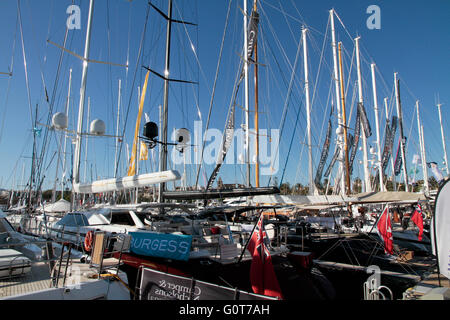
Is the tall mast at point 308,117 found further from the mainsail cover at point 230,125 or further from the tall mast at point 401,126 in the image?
the tall mast at point 401,126

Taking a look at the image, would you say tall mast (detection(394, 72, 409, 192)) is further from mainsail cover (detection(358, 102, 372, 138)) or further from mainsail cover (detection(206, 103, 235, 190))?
mainsail cover (detection(206, 103, 235, 190))

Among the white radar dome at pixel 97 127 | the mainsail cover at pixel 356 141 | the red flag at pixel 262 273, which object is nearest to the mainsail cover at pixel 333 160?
the mainsail cover at pixel 356 141

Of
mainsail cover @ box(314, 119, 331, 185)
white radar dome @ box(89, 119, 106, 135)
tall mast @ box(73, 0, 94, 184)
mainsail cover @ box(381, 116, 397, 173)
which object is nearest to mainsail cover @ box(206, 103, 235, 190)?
white radar dome @ box(89, 119, 106, 135)

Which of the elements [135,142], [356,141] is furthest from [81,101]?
[356,141]

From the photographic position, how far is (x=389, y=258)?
13008 mm

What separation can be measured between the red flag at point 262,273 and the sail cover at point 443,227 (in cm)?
296

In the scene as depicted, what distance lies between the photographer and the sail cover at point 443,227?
11.1ft

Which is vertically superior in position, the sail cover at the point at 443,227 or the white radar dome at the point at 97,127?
the white radar dome at the point at 97,127

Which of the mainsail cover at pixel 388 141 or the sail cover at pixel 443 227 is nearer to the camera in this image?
the sail cover at pixel 443 227

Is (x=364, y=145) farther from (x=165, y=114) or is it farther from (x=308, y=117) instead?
(x=165, y=114)
